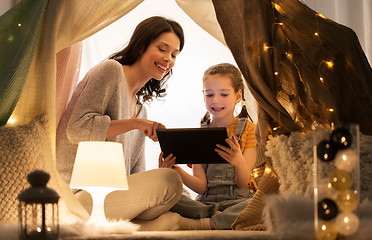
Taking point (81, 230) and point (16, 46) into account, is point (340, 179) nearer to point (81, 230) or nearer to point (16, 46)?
point (81, 230)

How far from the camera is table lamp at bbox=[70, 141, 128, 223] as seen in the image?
178 centimetres

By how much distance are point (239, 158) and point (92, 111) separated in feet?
2.19

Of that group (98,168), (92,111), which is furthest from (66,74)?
(98,168)

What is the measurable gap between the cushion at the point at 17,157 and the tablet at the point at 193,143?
0.48m

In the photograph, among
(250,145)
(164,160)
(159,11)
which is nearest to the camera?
(164,160)

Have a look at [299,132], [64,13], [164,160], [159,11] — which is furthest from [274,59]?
[159,11]

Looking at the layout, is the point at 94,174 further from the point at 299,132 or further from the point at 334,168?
the point at 334,168

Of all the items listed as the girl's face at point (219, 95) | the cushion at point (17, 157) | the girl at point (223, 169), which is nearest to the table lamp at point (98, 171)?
the cushion at point (17, 157)

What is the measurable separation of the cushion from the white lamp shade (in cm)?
16

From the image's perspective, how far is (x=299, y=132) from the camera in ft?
6.20

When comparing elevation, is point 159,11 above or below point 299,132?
above

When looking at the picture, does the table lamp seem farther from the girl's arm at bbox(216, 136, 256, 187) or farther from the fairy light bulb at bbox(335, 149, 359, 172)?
the fairy light bulb at bbox(335, 149, 359, 172)

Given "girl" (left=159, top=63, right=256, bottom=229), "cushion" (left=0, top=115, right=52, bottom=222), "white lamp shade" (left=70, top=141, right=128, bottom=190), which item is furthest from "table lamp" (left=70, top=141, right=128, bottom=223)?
"girl" (left=159, top=63, right=256, bottom=229)

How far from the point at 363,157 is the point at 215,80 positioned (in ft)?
3.56
